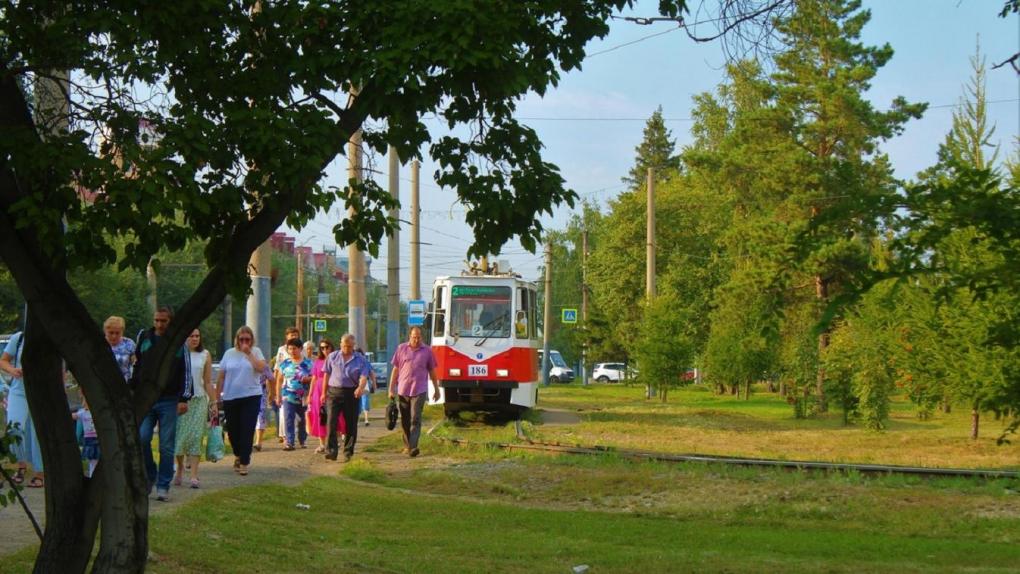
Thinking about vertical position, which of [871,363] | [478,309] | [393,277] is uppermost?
[393,277]

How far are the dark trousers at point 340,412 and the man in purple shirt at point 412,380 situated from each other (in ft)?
2.83

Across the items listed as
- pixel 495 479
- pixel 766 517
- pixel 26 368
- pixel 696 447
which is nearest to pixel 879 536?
pixel 766 517

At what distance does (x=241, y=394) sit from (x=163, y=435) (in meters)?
2.42

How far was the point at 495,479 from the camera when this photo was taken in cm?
1655

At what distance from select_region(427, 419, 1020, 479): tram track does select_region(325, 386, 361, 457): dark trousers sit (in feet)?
7.96

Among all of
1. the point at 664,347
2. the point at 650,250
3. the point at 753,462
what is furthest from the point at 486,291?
the point at 650,250

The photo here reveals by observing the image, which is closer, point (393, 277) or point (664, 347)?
point (393, 277)

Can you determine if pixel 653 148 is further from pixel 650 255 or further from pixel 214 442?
pixel 214 442

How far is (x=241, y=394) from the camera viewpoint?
49.0ft

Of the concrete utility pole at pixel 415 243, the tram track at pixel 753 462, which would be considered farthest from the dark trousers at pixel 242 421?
the concrete utility pole at pixel 415 243

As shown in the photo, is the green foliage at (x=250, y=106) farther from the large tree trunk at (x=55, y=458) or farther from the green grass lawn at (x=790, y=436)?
the green grass lawn at (x=790, y=436)

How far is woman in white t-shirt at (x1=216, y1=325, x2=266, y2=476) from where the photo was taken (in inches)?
588

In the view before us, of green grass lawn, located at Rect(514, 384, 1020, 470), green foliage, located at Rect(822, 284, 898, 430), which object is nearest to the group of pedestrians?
green grass lawn, located at Rect(514, 384, 1020, 470)

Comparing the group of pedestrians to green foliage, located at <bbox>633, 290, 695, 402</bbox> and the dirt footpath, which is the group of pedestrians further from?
green foliage, located at <bbox>633, 290, 695, 402</bbox>
